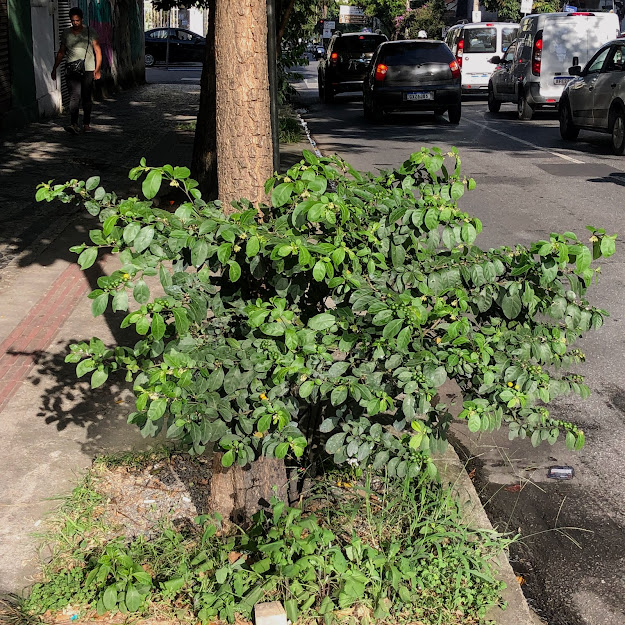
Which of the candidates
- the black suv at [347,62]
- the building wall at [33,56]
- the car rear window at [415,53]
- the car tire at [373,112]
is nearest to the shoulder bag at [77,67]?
the building wall at [33,56]

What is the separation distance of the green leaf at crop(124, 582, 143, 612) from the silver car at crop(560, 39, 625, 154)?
1391 cm

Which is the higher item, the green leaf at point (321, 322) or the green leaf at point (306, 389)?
the green leaf at point (321, 322)

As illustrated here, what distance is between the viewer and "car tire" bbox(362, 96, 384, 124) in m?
21.0

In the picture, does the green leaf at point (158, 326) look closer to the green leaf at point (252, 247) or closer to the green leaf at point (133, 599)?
the green leaf at point (252, 247)

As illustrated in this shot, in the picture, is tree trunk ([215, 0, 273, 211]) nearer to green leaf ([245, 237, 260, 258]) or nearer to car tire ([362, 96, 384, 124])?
green leaf ([245, 237, 260, 258])

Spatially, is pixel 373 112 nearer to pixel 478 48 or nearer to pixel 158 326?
pixel 478 48

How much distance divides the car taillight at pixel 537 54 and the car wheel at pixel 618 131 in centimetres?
545

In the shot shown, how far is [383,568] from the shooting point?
3.53m

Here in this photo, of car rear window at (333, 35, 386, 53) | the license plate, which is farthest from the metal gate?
car rear window at (333, 35, 386, 53)

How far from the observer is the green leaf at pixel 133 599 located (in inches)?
132

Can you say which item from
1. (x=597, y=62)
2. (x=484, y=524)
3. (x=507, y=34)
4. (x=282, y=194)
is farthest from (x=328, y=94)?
(x=282, y=194)

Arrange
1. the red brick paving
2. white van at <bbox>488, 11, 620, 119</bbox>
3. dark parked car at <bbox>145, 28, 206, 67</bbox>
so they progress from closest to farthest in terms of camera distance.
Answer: the red brick paving, white van at <bbox>488, 11, 620, 119</bbox>, dark parked car at <bbox>145, 28, 206, 67</bbox>

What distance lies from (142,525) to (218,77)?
1.92 meters

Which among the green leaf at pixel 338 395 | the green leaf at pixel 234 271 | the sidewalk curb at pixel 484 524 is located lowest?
the sidewalk curb at pixel 484 524
